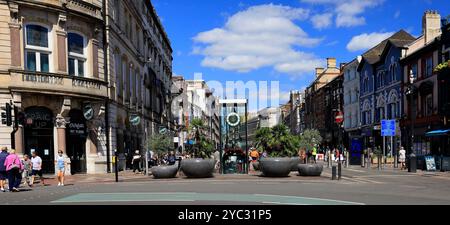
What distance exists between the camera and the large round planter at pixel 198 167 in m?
22.1

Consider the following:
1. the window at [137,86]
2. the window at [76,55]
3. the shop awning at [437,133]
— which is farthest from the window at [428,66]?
the window at [76,55]

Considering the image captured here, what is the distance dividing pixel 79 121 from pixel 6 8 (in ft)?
27.2

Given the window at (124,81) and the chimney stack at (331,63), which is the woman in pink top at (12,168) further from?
the chimney stack at (331,63)

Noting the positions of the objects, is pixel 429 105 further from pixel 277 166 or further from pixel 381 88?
pixel 277 166

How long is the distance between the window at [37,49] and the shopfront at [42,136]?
8.37ft

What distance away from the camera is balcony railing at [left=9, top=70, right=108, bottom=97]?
85.2 ft

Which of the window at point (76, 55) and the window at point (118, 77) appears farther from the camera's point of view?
the window at point (118, 77)

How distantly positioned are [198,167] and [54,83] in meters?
11.5

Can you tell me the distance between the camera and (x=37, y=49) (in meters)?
27.1

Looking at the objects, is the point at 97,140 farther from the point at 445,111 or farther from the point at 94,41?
the point at 445,111

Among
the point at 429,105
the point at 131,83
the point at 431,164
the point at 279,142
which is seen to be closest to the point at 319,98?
the point at 429,105

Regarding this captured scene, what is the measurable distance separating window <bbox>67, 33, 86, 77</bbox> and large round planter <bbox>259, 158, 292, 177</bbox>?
14677 millimetres
